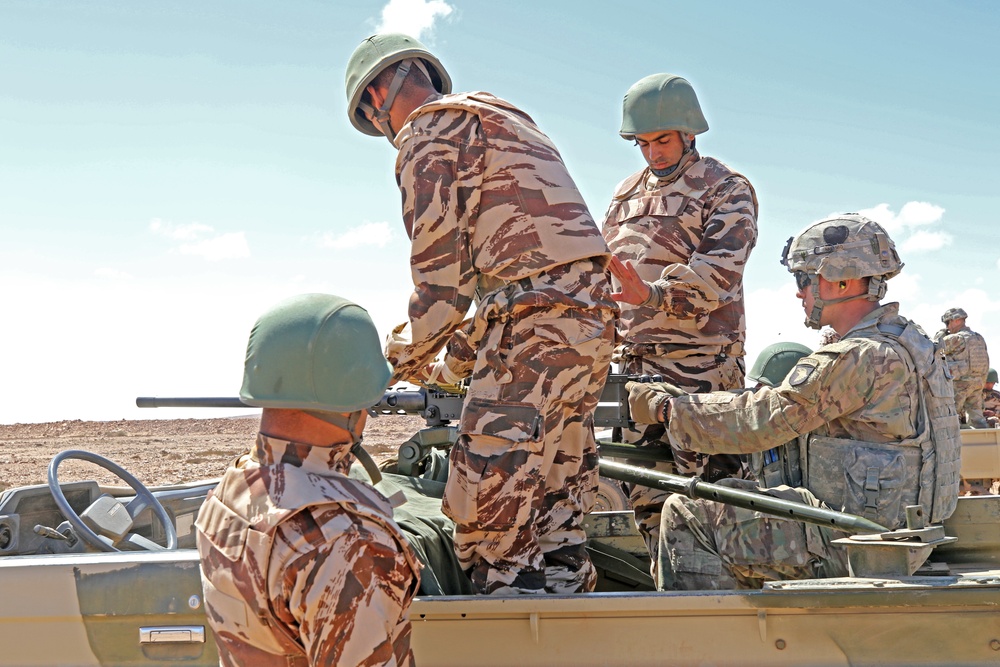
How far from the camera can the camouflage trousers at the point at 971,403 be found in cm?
1401

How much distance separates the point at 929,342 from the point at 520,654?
1899mm

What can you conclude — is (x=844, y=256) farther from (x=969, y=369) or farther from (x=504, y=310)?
(x=969, y=369)

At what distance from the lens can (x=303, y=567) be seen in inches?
81.2

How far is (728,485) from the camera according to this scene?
367 centimetres

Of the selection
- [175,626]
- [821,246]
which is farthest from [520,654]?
[821,246]

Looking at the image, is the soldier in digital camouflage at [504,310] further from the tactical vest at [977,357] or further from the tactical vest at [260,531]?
the tactical vest at [977,357]

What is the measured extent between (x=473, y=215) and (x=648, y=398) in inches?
43.8

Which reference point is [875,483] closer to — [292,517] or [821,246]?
[821,246]

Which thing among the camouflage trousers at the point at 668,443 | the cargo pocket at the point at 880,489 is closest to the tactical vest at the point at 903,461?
the cargo pocket at the point at 880,489

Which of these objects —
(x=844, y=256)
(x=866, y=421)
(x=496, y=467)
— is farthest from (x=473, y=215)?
(x=866, y=421)

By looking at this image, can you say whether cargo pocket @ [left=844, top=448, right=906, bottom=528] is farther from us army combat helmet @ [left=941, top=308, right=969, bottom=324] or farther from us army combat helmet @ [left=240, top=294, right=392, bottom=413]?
us army combat helmet @ [left=941, top=308, right=969, bottom=324]

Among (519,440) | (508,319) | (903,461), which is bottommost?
(903,461)

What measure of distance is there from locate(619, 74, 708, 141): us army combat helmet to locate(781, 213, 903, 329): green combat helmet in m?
1.01

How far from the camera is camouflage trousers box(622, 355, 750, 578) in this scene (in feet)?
14.6
